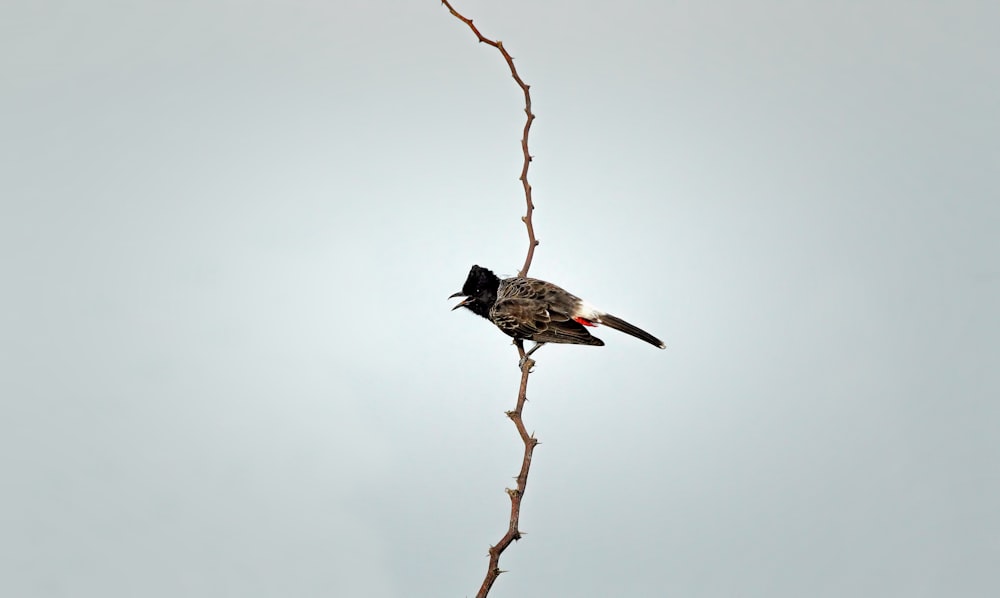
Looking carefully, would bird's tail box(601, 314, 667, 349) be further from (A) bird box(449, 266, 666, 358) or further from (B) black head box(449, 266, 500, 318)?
(B) black head box(449, 266, 500, 318)

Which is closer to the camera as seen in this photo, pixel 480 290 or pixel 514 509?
pixel 514 509

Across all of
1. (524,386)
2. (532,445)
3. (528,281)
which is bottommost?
(532,445)

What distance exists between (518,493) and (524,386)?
0.75 ft

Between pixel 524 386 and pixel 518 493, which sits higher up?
pixel 524 386

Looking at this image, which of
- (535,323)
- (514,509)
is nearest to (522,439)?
(514,509)

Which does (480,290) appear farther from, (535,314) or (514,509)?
(514,509)

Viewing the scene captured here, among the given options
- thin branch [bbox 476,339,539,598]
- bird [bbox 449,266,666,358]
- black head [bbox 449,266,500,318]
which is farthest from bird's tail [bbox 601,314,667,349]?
thin branch [bbox 476,339,539,598]

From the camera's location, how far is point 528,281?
1.97 m

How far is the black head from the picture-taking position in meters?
1.83

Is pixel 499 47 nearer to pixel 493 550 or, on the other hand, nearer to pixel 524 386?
pixel 524 386

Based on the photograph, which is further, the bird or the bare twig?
the bird

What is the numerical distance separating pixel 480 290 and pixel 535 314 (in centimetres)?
12

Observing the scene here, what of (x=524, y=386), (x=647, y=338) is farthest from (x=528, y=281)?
(x=524, y=386)

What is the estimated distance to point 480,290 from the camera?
1834 mm
